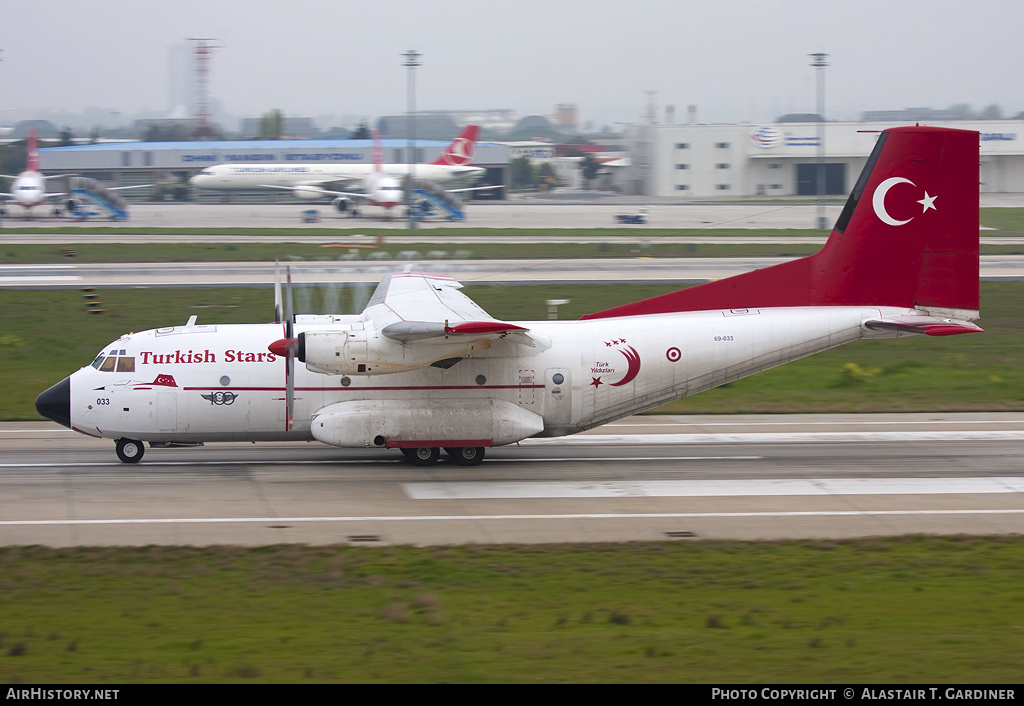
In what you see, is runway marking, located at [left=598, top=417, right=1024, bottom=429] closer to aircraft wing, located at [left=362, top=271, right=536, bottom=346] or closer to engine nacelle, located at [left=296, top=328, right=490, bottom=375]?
aircraft wing, located at [left=362, top=271, right=536, bottom=346]

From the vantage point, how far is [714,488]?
1984cm

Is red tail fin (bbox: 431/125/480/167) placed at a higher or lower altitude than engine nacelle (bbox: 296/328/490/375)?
higher

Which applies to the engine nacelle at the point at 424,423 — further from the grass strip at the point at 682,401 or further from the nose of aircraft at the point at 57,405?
the grass strip at the point at 682,401

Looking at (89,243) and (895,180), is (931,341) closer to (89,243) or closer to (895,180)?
(895,180)

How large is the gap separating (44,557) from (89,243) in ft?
161

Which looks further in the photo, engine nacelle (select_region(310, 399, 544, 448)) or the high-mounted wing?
engine nacelle (select_region(310, 399, 544, 448))

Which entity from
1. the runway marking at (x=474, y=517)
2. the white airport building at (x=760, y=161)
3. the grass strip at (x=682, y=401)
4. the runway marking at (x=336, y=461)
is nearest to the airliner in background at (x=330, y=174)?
the white airport building at (x=760, y=161)

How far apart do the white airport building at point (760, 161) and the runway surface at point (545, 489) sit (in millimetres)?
80159

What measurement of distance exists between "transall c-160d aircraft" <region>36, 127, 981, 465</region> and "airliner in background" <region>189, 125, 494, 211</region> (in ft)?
218

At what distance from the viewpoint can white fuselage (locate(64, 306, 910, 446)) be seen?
20766mm

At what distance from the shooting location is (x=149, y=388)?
20750mm

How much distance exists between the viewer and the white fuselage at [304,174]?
9119cm

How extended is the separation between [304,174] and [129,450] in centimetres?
7615

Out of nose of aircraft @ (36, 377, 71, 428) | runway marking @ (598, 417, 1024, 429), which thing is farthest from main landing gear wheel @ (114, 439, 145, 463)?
runway marking @ (598, 417, 1024, 429)
